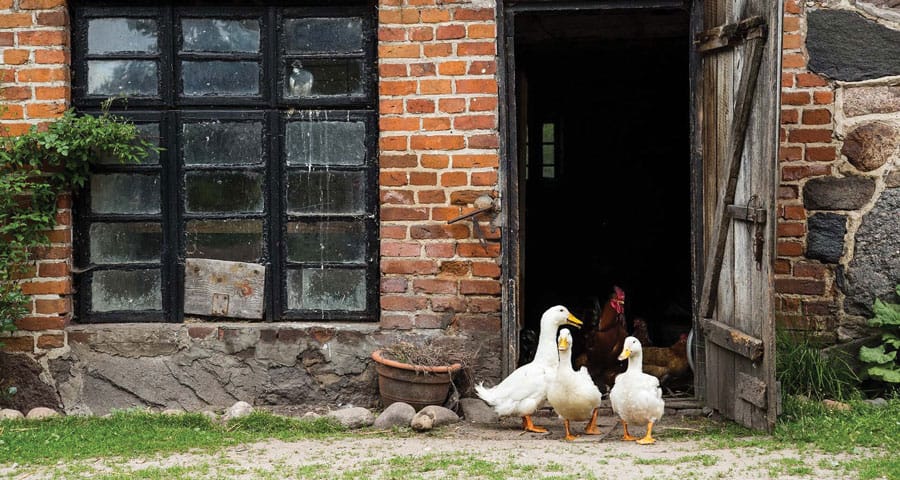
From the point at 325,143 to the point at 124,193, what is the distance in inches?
51.6

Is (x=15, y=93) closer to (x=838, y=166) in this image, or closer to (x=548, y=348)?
(x=548, y=348)

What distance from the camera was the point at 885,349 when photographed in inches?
242

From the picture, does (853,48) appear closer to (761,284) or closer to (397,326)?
(761,284)

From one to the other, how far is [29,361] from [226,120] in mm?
1921

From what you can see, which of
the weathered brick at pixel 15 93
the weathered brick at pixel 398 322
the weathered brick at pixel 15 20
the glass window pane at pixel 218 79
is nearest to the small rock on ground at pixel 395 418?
the weathered brick at pixel 398 322

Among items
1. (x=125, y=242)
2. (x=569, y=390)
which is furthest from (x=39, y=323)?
(x=569, y=390)

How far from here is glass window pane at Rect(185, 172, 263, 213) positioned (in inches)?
257

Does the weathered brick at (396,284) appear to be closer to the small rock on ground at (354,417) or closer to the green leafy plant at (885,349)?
the small rock on ground at (354,417)

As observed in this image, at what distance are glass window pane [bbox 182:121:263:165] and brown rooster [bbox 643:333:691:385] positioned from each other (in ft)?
9.64

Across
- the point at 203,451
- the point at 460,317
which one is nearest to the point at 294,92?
the point at 460,317

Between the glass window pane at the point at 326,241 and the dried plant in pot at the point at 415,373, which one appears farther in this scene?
the glass window pane at the point at 326,241

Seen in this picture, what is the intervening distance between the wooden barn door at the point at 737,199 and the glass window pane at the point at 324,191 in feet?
6.90

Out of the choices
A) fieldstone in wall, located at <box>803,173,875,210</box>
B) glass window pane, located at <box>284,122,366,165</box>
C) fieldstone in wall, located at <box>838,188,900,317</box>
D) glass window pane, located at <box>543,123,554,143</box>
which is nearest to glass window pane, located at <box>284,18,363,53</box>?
glass window pane, located at <box>284,122,366,165</box>

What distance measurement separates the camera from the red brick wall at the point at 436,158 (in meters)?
6.27
